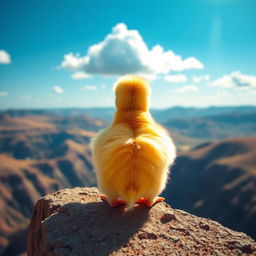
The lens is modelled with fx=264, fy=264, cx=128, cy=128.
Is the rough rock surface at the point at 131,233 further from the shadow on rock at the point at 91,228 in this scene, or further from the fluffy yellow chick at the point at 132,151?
the fluffy yellow chick at the point at 132,151

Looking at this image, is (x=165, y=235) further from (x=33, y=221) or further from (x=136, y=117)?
(x=33, y=221)

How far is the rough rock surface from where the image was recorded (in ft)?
19.9

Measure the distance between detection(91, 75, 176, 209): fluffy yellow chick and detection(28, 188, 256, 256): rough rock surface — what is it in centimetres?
53

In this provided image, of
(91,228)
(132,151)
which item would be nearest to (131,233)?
(91,228)

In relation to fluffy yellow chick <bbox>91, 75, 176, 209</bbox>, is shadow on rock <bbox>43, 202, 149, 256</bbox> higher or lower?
lower

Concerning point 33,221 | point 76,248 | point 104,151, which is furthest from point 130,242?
point 33,221

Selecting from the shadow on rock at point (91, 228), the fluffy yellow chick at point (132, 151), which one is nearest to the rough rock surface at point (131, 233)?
the shadow on rock at point (91, 228)

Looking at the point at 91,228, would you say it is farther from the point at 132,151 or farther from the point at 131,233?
the point at 132,151

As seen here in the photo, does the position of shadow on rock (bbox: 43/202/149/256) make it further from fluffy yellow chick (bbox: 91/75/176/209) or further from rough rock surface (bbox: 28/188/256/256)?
fluffy yellow chick (bbox: 91/75/176/209)

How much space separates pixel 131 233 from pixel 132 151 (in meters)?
2.07

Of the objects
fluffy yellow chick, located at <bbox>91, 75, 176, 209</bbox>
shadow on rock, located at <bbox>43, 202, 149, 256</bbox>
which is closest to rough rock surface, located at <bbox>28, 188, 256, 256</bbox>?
shadow on rock, located at <bbox>43, 202, 149, 256</bbox>

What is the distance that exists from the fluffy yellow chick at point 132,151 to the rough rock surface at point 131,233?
20.9 inches

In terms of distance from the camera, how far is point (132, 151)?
6.24 m

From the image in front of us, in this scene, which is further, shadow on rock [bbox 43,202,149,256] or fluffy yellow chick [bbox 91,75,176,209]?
fluffy yellow chick [bbox 91,75,176,209]
